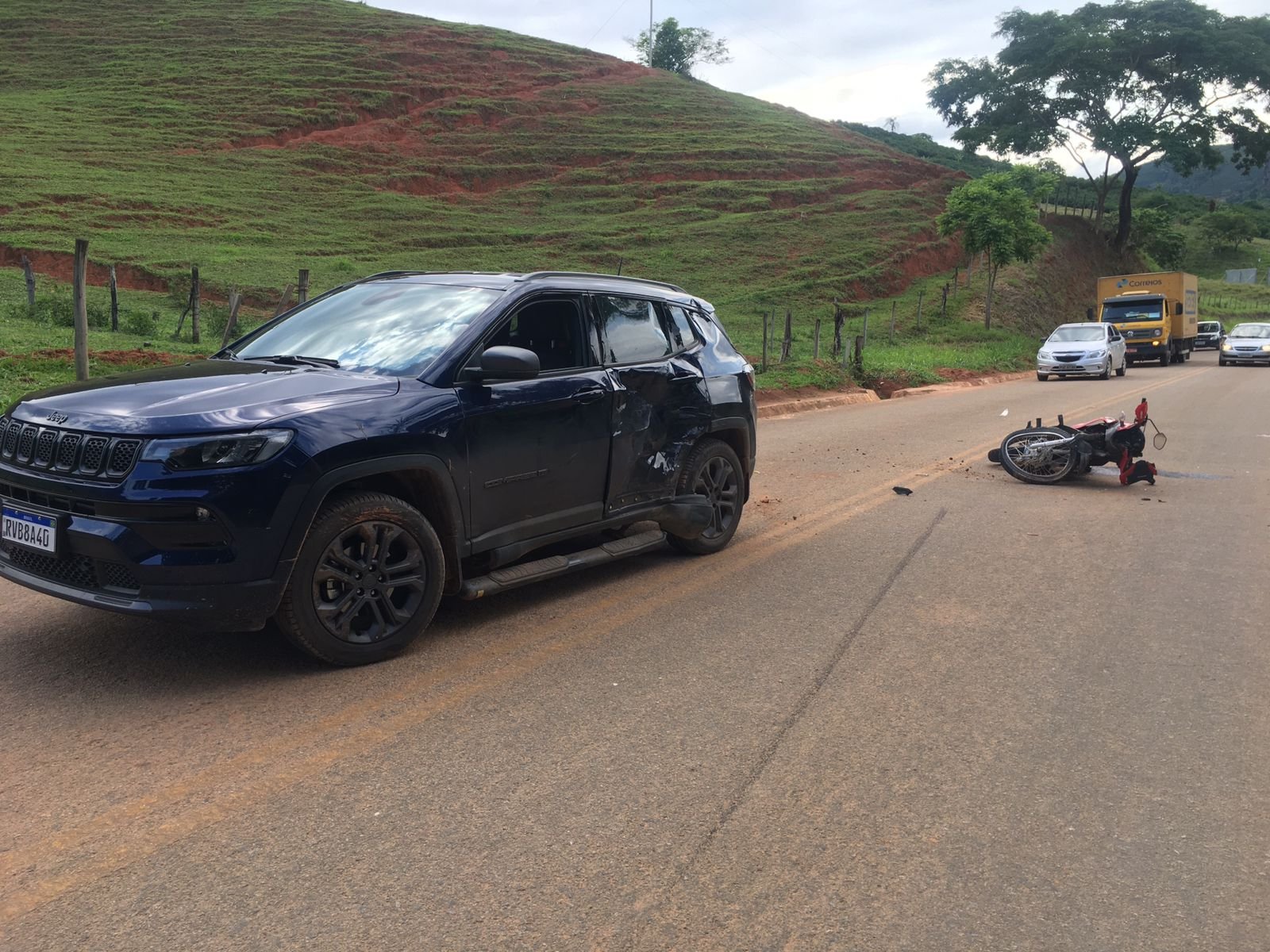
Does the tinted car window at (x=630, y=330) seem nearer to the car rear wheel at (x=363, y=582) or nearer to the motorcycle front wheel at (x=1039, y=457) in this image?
the car rear wheel at (x=363, y=582)

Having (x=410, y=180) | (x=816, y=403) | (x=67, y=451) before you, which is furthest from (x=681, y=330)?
(x=410, y=180)

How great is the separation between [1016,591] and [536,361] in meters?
3.43

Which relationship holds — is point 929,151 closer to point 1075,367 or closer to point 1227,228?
point 1227,228

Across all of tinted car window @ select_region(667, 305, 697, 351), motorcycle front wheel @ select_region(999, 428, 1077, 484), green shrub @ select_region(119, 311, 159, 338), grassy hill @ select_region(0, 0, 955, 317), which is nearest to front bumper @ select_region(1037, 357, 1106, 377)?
grassy hill @ select_region(0, 0, 955, 317)

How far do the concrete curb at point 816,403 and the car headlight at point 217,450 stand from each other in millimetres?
13488

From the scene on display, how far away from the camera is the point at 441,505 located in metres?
5.01

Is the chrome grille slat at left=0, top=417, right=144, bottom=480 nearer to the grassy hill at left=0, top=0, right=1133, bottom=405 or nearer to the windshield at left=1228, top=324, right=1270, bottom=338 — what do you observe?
the grassy hill at left=0, top=0, right=1133, bottom=405

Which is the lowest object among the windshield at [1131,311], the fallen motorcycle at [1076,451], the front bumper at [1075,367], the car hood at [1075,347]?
the front bumper at [1075,367]

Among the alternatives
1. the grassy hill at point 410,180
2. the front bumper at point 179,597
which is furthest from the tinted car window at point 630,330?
the grassy hill at point 410,180

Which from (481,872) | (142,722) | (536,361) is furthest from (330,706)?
(536,361)

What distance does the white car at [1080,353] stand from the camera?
2834 cm

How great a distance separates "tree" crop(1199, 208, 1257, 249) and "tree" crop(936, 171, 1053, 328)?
4947 centimetres

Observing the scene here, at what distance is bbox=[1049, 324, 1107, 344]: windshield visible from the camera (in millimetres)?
29500

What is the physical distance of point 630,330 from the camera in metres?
6.47
